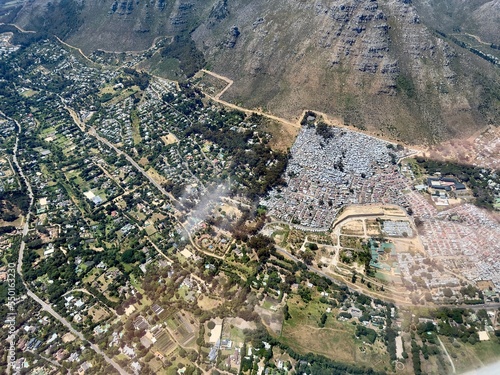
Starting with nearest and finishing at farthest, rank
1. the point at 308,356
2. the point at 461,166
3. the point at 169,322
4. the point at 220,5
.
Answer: the point at 308,356 → the point at 169,322 → the point at 461,166 → the point at 220,5

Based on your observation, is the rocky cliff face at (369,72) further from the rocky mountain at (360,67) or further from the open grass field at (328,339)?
the open grass field at (328,339)

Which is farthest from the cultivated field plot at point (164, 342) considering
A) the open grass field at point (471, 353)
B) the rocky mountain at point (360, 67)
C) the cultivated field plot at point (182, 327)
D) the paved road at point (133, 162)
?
the rocky mountain at point (360, 67)

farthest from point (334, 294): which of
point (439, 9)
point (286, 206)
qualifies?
point (439, 9)

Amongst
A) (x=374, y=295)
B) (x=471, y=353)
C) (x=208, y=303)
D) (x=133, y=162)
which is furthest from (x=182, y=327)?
(x=133, y=162)

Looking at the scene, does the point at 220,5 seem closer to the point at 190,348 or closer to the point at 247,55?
the point at 247,55

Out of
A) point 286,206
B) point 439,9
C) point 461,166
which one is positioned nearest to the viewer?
point 286,206
